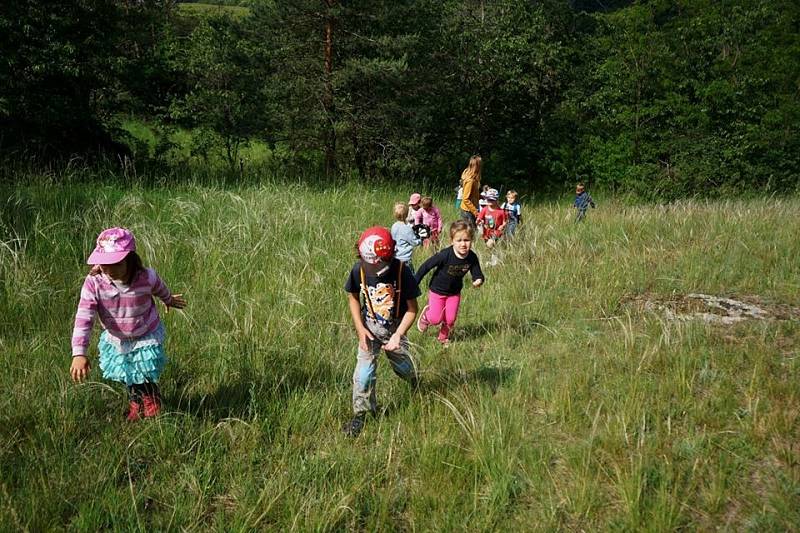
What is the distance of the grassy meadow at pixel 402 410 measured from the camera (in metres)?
2.61

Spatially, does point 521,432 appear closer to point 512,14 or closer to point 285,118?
point 285,118

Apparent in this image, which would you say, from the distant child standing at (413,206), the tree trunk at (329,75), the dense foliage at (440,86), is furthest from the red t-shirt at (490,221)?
the dense foliage at (440,86)

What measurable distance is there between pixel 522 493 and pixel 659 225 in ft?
25.2

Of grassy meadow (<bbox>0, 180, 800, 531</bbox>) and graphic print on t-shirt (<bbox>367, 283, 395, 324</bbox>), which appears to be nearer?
grassy meadow (<bbox>0, 180, 800, 531</bbox>)

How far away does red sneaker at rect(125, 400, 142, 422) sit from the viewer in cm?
333

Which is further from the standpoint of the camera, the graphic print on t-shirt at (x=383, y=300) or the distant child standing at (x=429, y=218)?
the distant child standing at (x=429, y=218)

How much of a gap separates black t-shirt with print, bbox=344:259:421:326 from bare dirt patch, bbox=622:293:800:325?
8.88ft

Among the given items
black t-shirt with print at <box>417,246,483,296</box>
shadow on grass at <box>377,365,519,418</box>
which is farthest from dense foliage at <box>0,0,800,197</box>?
shadow on grass at <box>377,365,519,418</box>

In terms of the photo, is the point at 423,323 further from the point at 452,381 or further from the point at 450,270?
the point at 452,381

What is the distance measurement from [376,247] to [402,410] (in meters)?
1.11

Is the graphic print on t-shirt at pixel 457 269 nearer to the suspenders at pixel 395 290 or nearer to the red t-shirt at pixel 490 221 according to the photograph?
the suspenders at pixel 395 290

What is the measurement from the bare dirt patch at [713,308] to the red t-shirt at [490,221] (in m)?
3.58

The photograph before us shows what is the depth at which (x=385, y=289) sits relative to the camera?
3.56m

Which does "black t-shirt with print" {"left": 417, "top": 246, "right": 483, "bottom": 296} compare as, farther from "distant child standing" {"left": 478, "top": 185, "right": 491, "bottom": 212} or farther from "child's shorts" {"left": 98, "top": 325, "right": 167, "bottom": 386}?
"distant child standing" {"left": 478, "top": 185, "right": 491, "bottom": 212}
